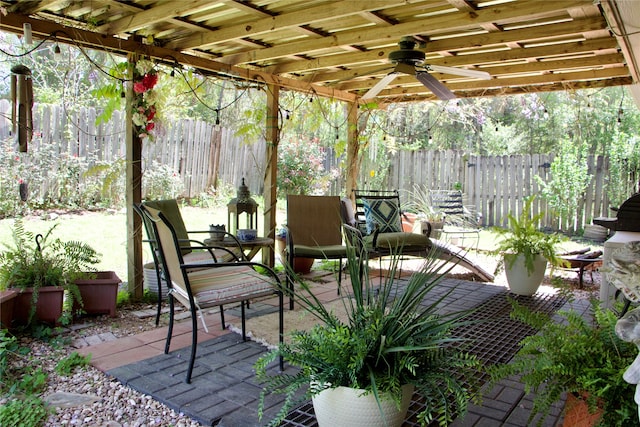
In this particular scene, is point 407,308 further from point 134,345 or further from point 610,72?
point 610,72

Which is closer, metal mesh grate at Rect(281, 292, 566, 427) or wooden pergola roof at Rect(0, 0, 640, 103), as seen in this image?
metal mesh grate at Rect(281, 292, 566, 427)


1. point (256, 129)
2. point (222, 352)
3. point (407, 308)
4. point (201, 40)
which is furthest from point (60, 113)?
point (407, 308)

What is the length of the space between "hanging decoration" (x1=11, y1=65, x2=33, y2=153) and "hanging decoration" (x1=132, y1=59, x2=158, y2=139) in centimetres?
77

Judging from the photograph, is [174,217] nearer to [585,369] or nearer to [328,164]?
[585,369]

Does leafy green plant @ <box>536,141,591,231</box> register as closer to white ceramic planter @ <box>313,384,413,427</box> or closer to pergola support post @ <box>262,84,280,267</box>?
pergola support post @ <box>262,84,280,267</box>

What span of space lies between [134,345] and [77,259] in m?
0.79

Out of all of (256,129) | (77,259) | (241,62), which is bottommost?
(77,259)

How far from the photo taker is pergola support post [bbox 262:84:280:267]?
4922mm

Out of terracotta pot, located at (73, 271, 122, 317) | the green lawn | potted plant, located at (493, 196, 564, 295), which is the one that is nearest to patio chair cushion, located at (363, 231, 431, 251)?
potted plant, located at (493, 196, 564, 295)

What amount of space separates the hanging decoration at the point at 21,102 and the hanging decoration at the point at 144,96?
30.3 inches

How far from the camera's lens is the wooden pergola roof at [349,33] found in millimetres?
3111

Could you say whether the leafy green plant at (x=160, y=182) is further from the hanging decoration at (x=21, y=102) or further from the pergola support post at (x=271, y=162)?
the hanging decoration at (x=21, y=102)

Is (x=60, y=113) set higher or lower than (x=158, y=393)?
higher

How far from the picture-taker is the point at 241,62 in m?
4.41
